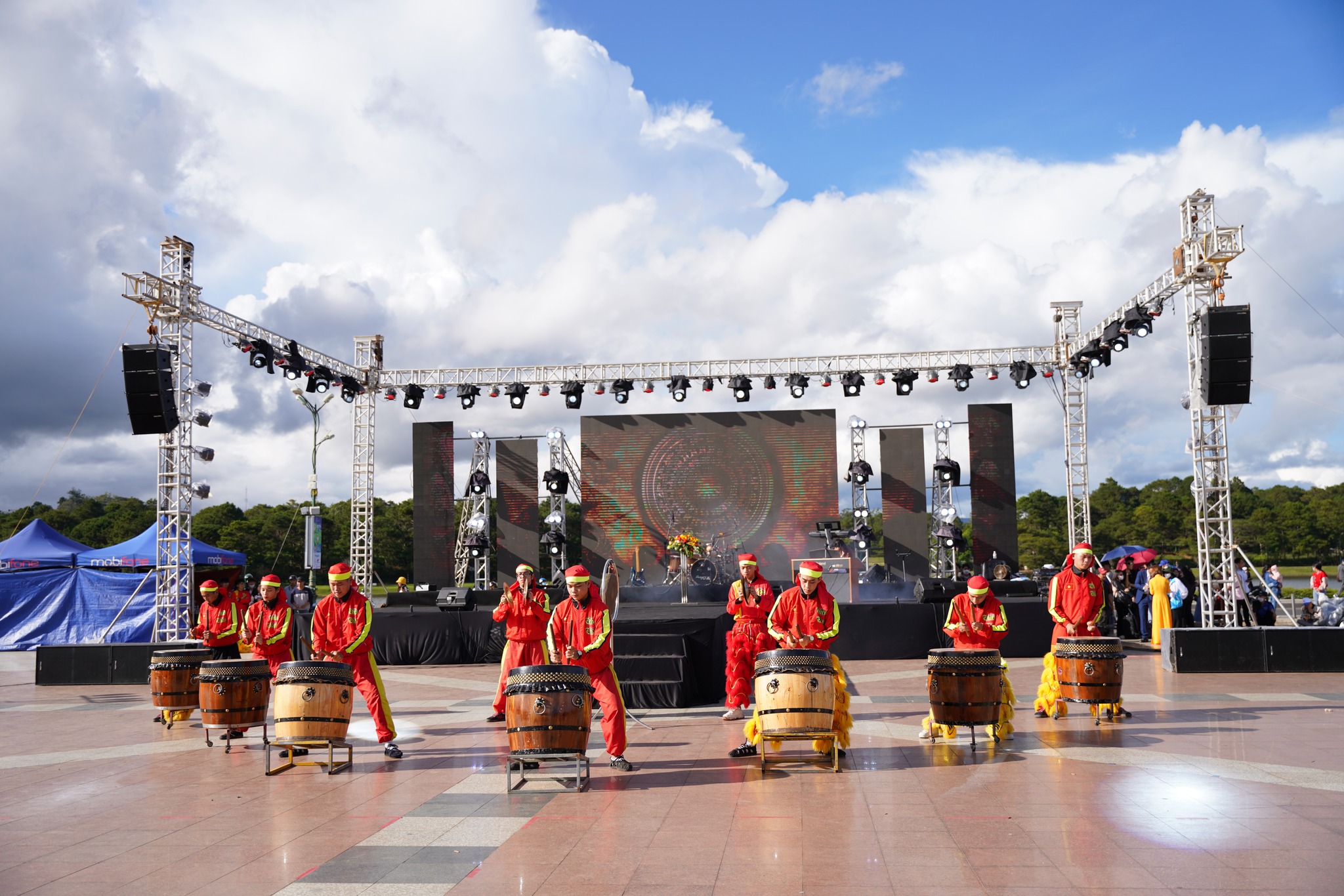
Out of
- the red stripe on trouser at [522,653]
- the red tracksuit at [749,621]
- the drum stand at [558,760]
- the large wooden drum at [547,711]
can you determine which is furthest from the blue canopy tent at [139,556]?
the large wooden drum at [547,711]

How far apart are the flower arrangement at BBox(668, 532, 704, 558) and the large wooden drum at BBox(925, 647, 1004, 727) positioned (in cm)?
1298

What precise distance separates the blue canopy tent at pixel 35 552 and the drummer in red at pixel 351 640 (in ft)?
49.2

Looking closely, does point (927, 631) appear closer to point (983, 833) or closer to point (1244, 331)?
point (1244, 331)

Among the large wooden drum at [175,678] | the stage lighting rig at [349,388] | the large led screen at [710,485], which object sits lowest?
the large wooden drum at [175,678]

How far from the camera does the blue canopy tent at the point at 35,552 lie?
A: 63.7ft

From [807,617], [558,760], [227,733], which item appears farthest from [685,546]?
[558,760]

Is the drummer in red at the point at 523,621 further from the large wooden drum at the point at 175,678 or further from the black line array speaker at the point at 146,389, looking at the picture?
the black line array speaker at the point at 146,389

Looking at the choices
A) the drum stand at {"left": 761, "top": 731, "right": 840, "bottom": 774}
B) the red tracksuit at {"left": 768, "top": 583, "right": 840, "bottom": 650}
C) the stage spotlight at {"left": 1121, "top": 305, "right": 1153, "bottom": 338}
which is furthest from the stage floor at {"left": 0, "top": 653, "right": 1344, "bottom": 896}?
the stage spotlight at {"left": 1121, "top": 305, "right": 1153, "bottom": 338}

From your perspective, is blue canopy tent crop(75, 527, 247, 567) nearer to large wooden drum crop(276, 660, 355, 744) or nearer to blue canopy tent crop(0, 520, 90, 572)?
blue canopy tent crop(0, 520, 90, 572)

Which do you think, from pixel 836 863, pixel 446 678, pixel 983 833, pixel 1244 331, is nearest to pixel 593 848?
pixel 836 863

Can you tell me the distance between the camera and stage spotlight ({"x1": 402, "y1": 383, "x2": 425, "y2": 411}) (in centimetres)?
2209

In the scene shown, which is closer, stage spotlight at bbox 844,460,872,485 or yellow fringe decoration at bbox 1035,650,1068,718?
yellow fringe decoration at bbox 1035,650,1068,718

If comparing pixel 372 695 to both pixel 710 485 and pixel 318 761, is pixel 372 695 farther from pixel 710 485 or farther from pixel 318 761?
pixel 710 485

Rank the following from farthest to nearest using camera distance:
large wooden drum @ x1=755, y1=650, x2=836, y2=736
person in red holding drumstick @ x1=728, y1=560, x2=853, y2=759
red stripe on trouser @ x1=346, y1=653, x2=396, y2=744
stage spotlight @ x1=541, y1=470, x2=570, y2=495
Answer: stage spotlight @ x1=541, y1=470, x2=570, y2=495
person in red holding drumstick @ x1=728, y1=560, x2=853, y2=759
red stripe on trouser @ x1=346, y1=653, x2=396, y2=744
large wooden drum @ x1=755, y1=650, x2=836, y2=736
